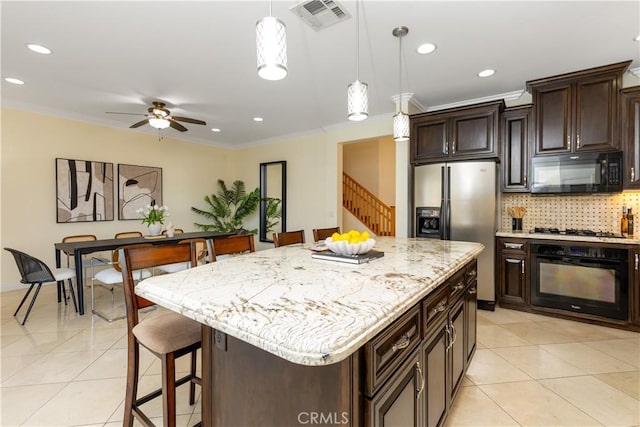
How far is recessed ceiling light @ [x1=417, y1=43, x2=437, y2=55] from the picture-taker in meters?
2.63

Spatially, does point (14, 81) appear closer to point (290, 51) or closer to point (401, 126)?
point (290, 51)

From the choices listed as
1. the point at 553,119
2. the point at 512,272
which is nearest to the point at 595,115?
the point at 553,119

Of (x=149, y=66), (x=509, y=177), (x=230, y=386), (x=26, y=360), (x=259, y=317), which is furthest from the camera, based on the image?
(x=509, y=177)

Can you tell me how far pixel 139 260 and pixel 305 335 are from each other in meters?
1.15

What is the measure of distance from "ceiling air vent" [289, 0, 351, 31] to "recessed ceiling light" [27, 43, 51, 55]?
7.66 feet

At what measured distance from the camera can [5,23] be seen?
2311mm

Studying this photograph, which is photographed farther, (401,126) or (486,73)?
(486,73)

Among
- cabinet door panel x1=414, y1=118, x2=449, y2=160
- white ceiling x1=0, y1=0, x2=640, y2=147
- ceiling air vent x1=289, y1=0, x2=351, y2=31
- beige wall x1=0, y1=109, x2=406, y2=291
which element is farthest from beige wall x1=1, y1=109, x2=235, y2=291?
cabinet door panel x1=414, y1=118, x2=449, y2=160

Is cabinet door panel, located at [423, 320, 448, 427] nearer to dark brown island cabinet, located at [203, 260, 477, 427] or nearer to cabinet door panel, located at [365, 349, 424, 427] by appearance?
dark brown island cabinet, located at [203, 260, 477, 427]

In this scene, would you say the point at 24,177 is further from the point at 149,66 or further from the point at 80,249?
the point at 149,66

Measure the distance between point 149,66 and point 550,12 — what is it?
352 cm

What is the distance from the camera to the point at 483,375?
85.7 inches

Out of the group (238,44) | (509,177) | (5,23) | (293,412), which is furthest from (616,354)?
(5,23)

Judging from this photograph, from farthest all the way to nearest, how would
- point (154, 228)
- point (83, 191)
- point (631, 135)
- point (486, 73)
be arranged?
point (83, 191) < point (154, 228) < point (486, 73) < point (631, 135)
